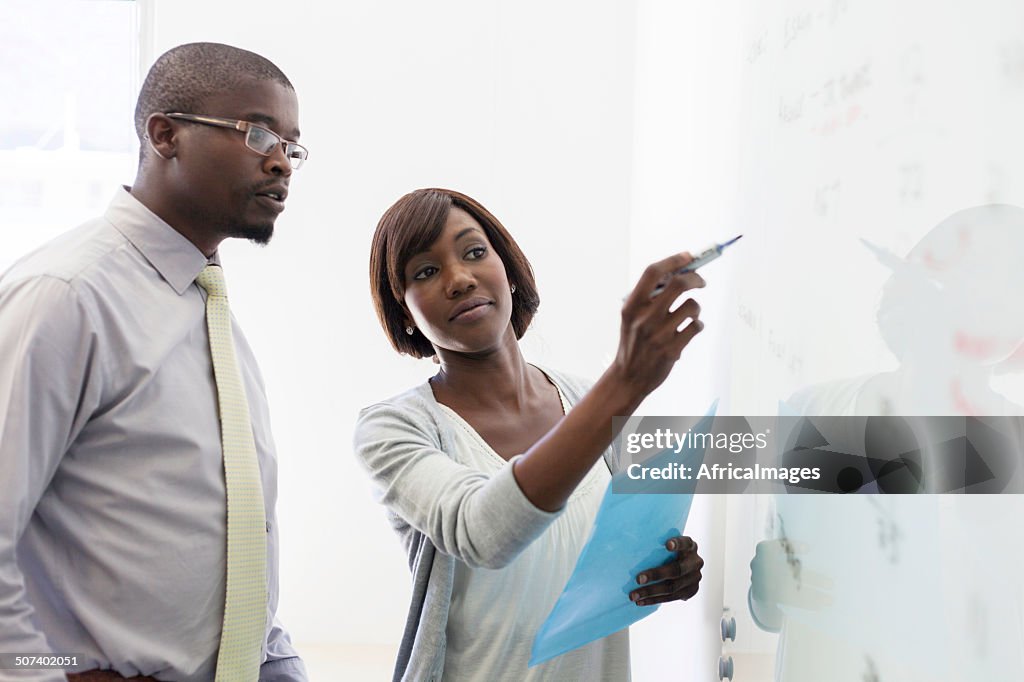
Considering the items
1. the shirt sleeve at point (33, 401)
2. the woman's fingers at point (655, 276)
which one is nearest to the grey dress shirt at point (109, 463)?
the shirt sleeve at point (33, 401)

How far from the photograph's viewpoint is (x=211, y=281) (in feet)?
4.16

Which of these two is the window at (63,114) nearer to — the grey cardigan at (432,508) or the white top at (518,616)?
the grey cardigan at (432,508)

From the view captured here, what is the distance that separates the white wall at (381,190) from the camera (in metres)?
3.35

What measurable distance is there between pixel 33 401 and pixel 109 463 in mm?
123

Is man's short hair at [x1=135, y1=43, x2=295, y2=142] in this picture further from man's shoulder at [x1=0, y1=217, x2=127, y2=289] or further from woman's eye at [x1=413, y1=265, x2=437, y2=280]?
woman's eye at [x1=413, y1=265, x2=437, y2=280]

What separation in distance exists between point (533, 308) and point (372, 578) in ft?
7.25

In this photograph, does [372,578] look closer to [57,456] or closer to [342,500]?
[342,500]

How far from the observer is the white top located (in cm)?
112

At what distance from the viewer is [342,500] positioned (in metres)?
3.40

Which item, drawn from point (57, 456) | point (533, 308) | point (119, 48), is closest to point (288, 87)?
point (533, 308)

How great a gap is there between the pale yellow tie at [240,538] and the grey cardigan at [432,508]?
16cm

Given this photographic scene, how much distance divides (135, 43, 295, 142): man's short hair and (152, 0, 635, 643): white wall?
82.2 inches

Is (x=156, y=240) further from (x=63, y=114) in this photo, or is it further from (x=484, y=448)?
(x=63, y=114)

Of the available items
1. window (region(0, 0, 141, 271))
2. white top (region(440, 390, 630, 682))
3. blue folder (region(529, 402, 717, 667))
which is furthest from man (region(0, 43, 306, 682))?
window (region(0, 0, 141, 271))
